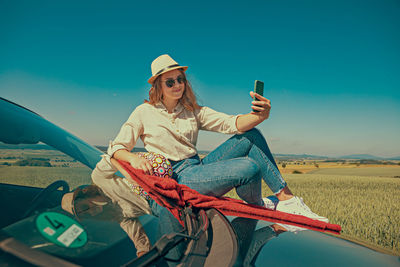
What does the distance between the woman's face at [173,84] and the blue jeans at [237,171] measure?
69 centimetres

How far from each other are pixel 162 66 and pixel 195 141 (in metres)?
0.85

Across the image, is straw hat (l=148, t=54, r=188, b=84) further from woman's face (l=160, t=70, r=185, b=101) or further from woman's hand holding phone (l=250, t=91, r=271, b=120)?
woman's hand holding phone (l=250, t=91, r=271, b=120)

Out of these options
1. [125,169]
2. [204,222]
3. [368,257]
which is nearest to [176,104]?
[125,169]

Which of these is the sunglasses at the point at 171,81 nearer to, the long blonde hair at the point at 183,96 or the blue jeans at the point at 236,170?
the long blonde hair at the point at 183,96

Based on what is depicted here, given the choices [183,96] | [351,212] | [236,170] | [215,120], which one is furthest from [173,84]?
Answer: [351,212]

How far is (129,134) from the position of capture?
224cm

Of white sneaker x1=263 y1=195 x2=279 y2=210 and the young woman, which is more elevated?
the young woman

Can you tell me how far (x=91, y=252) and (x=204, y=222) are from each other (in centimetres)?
53

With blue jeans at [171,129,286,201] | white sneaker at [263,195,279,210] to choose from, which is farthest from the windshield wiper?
white sneaker at [263,195,279,210]

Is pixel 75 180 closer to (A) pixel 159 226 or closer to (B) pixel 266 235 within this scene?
(A) pixel 159 226

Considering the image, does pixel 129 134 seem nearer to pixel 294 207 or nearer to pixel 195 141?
pixel 195 141

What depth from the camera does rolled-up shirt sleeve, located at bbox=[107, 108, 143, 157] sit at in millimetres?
2072

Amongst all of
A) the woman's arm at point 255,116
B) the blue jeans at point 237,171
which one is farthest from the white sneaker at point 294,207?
the woman's arm at point 255,116

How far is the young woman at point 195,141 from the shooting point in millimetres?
1873
